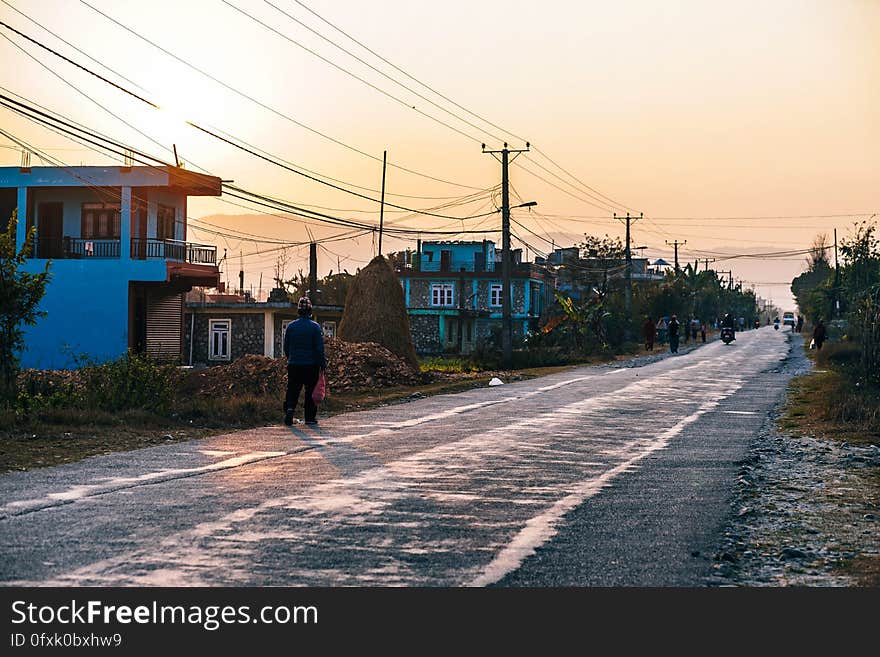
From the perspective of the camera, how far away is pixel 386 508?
988cm

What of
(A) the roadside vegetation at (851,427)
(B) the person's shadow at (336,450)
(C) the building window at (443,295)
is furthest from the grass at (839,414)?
(C) the building window at (443,295)

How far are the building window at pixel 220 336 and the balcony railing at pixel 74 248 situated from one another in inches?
396

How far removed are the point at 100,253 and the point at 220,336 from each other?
410 inches

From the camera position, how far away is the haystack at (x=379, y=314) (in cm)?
3562

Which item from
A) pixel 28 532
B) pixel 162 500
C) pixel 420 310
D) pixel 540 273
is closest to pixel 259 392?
pixel 162 500

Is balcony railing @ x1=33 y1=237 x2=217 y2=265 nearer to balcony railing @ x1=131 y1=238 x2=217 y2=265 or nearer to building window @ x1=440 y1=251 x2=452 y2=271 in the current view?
balcony railing @ x1=131 y1=238 x2=217 y2=265

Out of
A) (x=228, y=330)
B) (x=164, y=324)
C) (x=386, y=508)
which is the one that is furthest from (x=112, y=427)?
(x=228, y=330)

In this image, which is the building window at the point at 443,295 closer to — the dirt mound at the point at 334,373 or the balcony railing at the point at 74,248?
the balcony railing at the point at 74,248

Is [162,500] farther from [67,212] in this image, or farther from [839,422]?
[67,212]

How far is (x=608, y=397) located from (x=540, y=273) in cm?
6928

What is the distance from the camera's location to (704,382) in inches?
1314

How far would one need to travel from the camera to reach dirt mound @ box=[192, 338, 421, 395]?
2659cm

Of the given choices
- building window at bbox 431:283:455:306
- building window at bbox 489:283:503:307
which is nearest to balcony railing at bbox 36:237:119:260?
building window at bbox 431:283:455:306

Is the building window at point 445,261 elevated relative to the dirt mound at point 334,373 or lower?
elevated
